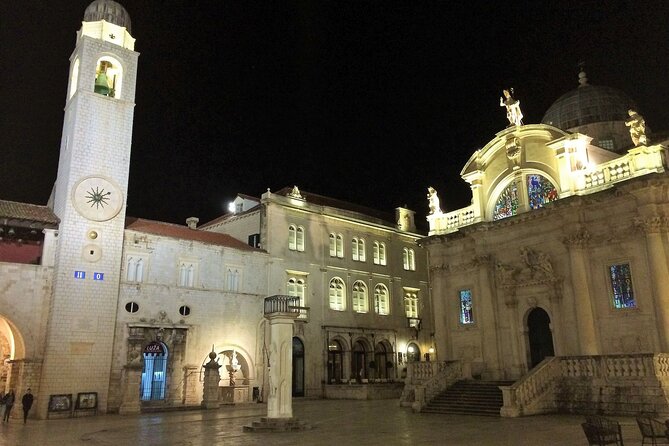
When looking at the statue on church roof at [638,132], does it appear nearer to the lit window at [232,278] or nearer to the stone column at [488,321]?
the stone column at [488,321]

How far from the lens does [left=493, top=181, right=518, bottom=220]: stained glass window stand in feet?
90.0

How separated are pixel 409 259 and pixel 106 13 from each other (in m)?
28.9

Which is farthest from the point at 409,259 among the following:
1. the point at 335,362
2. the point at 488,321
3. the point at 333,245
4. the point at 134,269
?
the point at 134,269

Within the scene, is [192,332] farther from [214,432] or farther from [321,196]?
[321,196]

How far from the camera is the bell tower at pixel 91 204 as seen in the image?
83.5 feet

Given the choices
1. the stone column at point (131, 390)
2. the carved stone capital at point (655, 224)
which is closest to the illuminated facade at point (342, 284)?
the stone column at point (131, 390)

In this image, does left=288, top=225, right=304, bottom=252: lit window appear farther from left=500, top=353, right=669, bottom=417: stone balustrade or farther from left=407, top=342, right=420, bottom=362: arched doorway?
left=500, top=353, right=669, bottom=417: stone balustrade

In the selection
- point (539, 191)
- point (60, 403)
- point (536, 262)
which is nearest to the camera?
point (60, 403)

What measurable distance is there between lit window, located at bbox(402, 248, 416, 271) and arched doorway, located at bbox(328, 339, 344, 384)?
1000 cm

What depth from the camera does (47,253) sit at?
85.7ft

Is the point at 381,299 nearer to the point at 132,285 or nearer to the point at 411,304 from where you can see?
the point at 411,304

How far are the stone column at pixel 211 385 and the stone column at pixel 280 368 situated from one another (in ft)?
39.9

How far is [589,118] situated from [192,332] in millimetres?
26523

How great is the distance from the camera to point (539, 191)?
26.3 m
